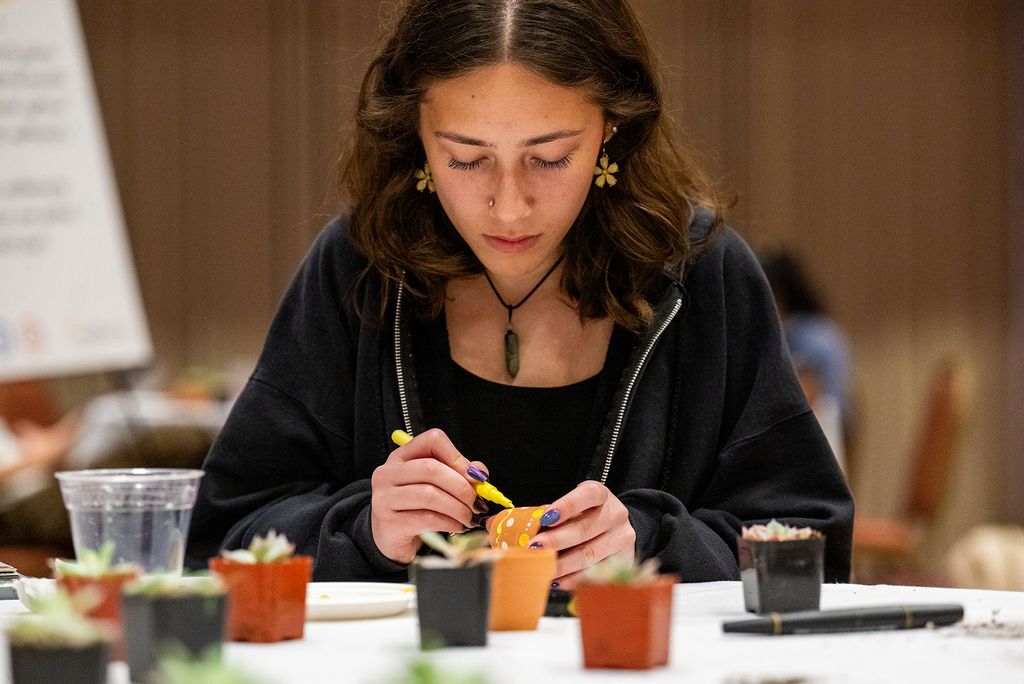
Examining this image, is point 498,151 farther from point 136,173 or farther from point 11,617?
point 136,173

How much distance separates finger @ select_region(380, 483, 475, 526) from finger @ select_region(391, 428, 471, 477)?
34mm

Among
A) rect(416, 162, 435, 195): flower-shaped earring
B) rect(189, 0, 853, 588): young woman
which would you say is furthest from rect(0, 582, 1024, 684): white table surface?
rect(416, 162, 435, 195): flower-shaped earring

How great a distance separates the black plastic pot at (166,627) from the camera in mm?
925

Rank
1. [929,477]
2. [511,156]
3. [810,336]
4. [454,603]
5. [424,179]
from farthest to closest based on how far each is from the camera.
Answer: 1. [929,477]
2. [810,336]
3. [424,179]
4. [511,156]
5. [454,603]

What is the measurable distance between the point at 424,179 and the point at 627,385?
15.9 inches

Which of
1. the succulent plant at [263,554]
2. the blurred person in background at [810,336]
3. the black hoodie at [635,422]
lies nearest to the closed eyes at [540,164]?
the black hoodie at [635,422]

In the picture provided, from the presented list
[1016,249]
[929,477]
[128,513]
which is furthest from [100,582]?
[1016,249]

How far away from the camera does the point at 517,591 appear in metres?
1.16

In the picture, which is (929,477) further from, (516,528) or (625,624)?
(625,624)

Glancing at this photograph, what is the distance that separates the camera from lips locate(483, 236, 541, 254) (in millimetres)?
1739

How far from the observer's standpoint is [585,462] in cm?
183

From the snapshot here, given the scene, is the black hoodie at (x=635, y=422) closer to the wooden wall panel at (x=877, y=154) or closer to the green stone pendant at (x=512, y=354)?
the green stone pendant at (x=512, y=354)

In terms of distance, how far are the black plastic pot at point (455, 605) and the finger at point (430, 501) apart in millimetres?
394

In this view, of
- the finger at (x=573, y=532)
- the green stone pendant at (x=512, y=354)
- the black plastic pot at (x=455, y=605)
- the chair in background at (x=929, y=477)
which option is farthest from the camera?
the chair in background at (x=929, y=477)
